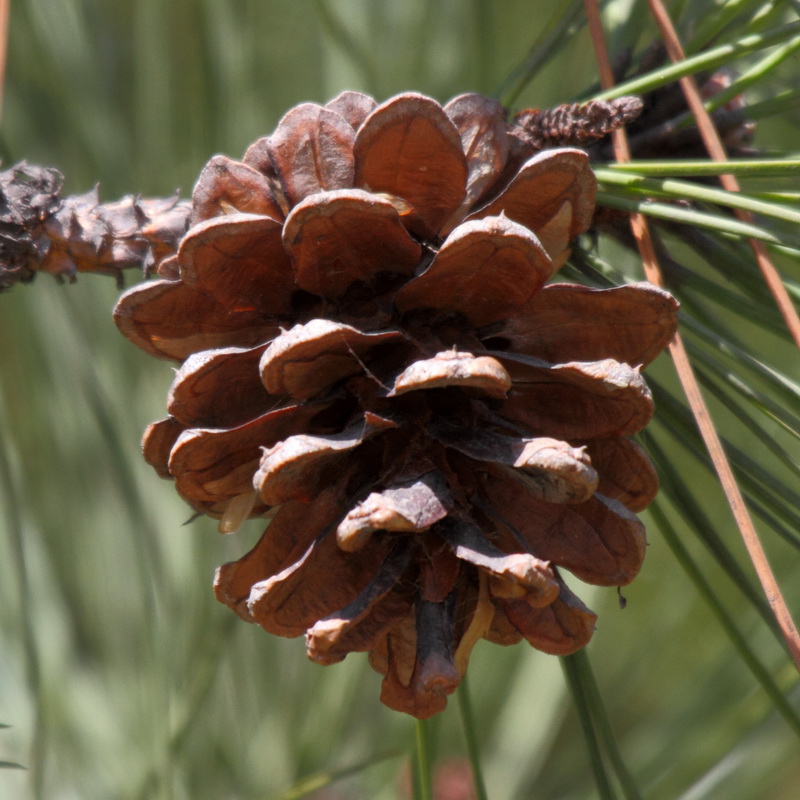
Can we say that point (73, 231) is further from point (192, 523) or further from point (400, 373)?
point (192, 523)

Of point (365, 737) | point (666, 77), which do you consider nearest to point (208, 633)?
point (365, 737)

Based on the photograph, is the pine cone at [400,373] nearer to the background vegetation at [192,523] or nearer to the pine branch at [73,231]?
the pine branch at [73,231]

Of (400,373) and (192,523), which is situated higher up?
(400,373)

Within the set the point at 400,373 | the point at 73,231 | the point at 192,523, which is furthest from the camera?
the point at 192,523

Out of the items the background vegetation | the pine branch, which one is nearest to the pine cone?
the pine branch

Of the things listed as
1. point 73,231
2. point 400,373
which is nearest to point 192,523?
point 73,231

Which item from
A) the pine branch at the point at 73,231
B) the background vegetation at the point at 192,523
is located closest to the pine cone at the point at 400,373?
the pine branch at the point at 73,231
